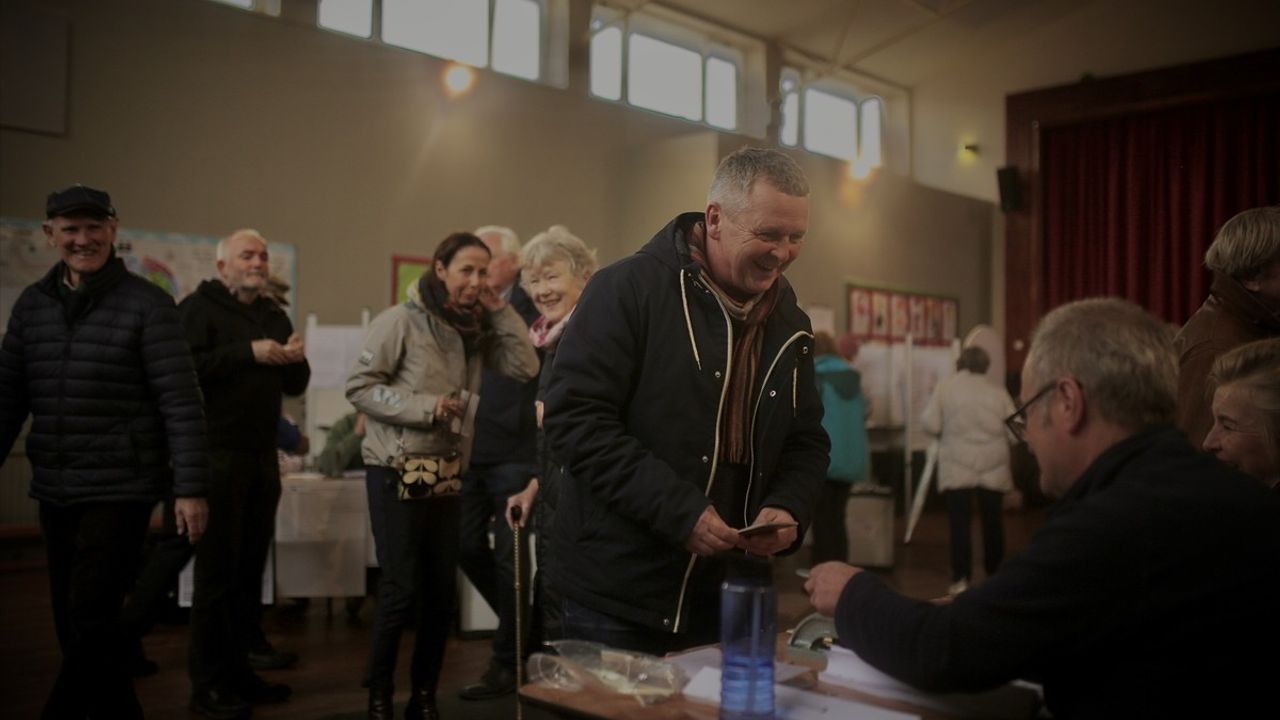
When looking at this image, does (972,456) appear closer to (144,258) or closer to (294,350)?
(294,350)

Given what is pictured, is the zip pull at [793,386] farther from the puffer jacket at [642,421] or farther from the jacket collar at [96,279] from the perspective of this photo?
the jacket collar at [96,279]

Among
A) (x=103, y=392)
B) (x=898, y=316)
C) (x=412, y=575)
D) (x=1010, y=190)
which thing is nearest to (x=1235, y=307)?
(x=412, y=575)

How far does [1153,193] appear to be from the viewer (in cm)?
845

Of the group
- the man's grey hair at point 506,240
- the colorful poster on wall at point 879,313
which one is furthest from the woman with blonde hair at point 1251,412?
the colorful poster on wall at point 879,313

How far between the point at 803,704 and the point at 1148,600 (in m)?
0.43

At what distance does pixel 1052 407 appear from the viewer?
1275 mm

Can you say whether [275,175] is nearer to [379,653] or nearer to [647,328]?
[379,653]

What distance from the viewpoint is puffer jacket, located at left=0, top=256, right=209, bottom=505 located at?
270 centimetres

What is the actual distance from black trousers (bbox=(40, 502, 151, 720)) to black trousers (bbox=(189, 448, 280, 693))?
2.10 ft

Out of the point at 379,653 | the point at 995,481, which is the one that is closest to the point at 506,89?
the point at 995,481

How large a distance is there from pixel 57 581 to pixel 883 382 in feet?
21.9

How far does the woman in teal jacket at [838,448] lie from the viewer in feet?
20.0

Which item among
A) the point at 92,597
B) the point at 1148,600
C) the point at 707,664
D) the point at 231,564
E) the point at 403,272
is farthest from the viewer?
the point at 403,272

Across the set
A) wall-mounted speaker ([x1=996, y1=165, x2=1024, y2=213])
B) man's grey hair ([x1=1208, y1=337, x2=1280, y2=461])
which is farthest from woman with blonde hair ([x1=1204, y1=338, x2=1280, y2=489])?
wall-mounted speaker ([x1=996, y1=165, x2=1024, y2=213])
